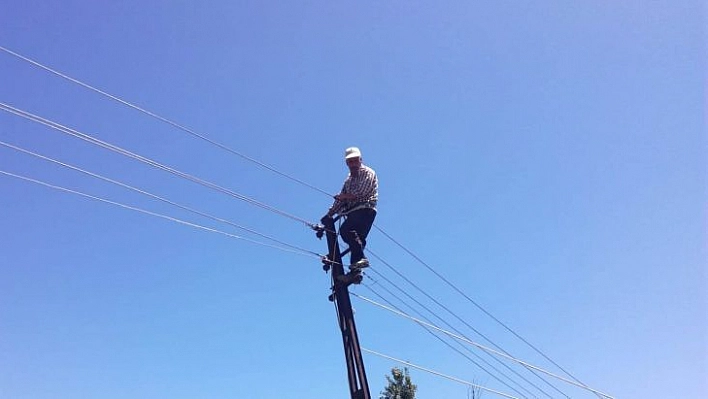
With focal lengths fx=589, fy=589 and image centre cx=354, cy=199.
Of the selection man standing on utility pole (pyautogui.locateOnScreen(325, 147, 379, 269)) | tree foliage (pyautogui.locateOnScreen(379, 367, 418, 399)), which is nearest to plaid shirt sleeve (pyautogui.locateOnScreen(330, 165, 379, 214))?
man standing on utility pole (pyautogui.locateOnScreen(325, 147, 379, 269))

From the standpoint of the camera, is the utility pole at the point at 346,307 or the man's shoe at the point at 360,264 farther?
the man's shoe at the point at 360,264

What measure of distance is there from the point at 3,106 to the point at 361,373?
4598 mm

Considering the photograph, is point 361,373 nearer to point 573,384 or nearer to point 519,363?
point 519,363

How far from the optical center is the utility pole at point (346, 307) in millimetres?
6668

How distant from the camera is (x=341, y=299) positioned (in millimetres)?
7328

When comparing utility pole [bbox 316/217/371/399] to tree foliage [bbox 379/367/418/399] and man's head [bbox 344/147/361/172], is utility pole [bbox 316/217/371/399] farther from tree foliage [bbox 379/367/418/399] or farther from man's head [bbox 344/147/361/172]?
tree foliage [bbox 379/367/418/399]

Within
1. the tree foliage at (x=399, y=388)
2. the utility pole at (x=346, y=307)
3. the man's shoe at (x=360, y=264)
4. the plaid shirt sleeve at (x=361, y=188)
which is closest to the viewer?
the utility pole at (x=346, y=307)

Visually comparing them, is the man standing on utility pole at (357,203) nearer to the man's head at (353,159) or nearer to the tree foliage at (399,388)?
the man's head at (353,159)

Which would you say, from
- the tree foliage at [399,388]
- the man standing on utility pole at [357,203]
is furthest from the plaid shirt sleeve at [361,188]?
the tree foliage at [399,388]

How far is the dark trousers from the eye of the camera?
24.5ft

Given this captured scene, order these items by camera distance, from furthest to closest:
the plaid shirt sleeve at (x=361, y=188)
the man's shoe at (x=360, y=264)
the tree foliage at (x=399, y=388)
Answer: the tree foliage at (x=399, y=388) → the plaid shirt sleeve at (x=361, y=188) → the man's shoe at (x=360, y=264)

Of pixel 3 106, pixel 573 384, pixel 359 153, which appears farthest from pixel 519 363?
pixel 3 106

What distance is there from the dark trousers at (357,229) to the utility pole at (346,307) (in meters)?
0.19

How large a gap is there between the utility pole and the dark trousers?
190 mm
